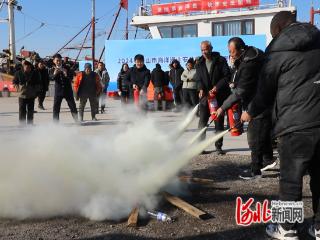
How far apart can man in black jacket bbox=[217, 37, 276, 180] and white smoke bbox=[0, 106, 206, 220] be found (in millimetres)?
1235

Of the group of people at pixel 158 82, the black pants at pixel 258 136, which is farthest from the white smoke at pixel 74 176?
the group of people at pixel 158 82

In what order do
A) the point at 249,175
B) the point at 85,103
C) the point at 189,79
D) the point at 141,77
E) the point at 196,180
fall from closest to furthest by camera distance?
the point at 196,180 < the point at 249,175 < the point at 141,77 < the point at 85,103 < the point at 189,79

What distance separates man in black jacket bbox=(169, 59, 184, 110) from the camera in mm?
16094

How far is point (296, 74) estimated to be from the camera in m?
3.83

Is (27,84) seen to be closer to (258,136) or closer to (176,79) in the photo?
(176,79)

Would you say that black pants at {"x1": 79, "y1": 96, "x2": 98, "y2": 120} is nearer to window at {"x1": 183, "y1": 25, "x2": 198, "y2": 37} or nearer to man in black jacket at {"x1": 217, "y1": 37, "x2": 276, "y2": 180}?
man in black jacket at {"x1": 217, "y1": 37, "x2": 276, "y2": 180}

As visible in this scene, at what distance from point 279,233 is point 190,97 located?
9.77 meters

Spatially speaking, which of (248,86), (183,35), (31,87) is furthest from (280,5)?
(248,86)

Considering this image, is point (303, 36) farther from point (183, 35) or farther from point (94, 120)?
point (183, 35)

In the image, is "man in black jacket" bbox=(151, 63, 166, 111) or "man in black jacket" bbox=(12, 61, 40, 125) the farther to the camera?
"man in black jacket" bbox=(151, 63, 166, 111)

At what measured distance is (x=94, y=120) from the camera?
1406 cm

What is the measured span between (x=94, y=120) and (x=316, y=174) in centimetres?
1059

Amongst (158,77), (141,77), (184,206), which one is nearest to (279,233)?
(184,206)

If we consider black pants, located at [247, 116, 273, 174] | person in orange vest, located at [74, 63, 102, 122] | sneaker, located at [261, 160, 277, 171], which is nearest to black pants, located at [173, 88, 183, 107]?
person in orange vest, located at [74, 63, 102, 122]
